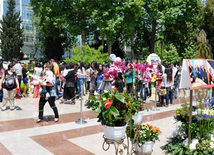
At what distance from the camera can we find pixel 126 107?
3365 millimetres

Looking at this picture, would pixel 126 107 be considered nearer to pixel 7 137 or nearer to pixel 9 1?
pixel 7 137

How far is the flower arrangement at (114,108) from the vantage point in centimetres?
323

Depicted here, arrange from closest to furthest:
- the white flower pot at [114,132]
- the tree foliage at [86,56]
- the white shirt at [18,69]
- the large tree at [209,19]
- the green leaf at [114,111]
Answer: the green leaf at [114,111] → the white flower pot at [114,132] → the white shirt at [18,69] → the tree foliage at [86,56] → the large tree at [209,19]

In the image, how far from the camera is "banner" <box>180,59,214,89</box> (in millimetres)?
3648

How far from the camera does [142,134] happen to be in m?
3.92

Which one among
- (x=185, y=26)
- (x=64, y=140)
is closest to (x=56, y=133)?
(x=64, y=140)

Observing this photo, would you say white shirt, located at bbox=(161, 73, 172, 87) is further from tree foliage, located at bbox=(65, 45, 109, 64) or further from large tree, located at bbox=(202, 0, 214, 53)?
large tree, located at bbox=(202, 0, 214, 53)

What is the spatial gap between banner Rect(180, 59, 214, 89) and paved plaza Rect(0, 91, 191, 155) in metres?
1.95

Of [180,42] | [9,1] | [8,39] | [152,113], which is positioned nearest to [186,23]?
[180,42]

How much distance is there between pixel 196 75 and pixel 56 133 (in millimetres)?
4083

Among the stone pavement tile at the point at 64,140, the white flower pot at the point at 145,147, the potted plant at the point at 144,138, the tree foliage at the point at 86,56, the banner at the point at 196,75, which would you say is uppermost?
the tree foliage at the point at 86,56

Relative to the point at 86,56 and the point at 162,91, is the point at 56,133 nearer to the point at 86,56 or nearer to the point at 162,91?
the point at 162,91

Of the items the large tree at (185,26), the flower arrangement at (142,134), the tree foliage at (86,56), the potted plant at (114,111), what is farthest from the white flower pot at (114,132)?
the large tree at (185,26)

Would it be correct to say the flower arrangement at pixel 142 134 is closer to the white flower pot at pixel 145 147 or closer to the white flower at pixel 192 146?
the white flower pot at pixel 145 147
